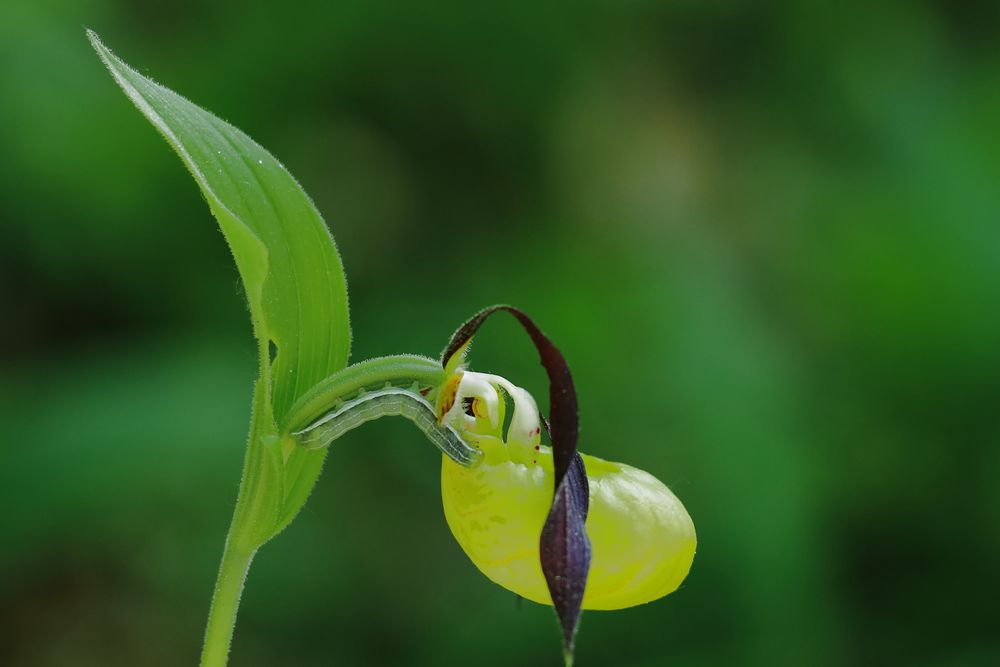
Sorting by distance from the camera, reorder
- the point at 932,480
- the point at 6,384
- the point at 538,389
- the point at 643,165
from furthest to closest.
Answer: the point at 643,165 < the point at 932,480 < the point at 538,389 < the point at 6,384

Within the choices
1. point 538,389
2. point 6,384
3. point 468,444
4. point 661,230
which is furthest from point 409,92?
point 468,444

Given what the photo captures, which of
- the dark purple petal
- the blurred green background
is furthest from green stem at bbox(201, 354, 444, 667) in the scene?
the blurred green background

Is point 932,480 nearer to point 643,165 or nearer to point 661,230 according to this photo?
point 661,230

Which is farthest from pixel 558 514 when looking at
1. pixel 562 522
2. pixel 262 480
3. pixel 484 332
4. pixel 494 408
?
pixel 484 332

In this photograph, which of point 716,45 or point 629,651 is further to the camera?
point 716,45

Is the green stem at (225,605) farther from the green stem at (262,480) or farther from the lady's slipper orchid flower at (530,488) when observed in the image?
the lady's slipper orchid flower at (530,488)

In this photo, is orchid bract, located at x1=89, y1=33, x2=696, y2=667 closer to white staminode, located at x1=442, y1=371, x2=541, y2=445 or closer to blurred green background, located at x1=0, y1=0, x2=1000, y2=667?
white staminode, located at x1=442, y1=371, x2=541, y2=445
